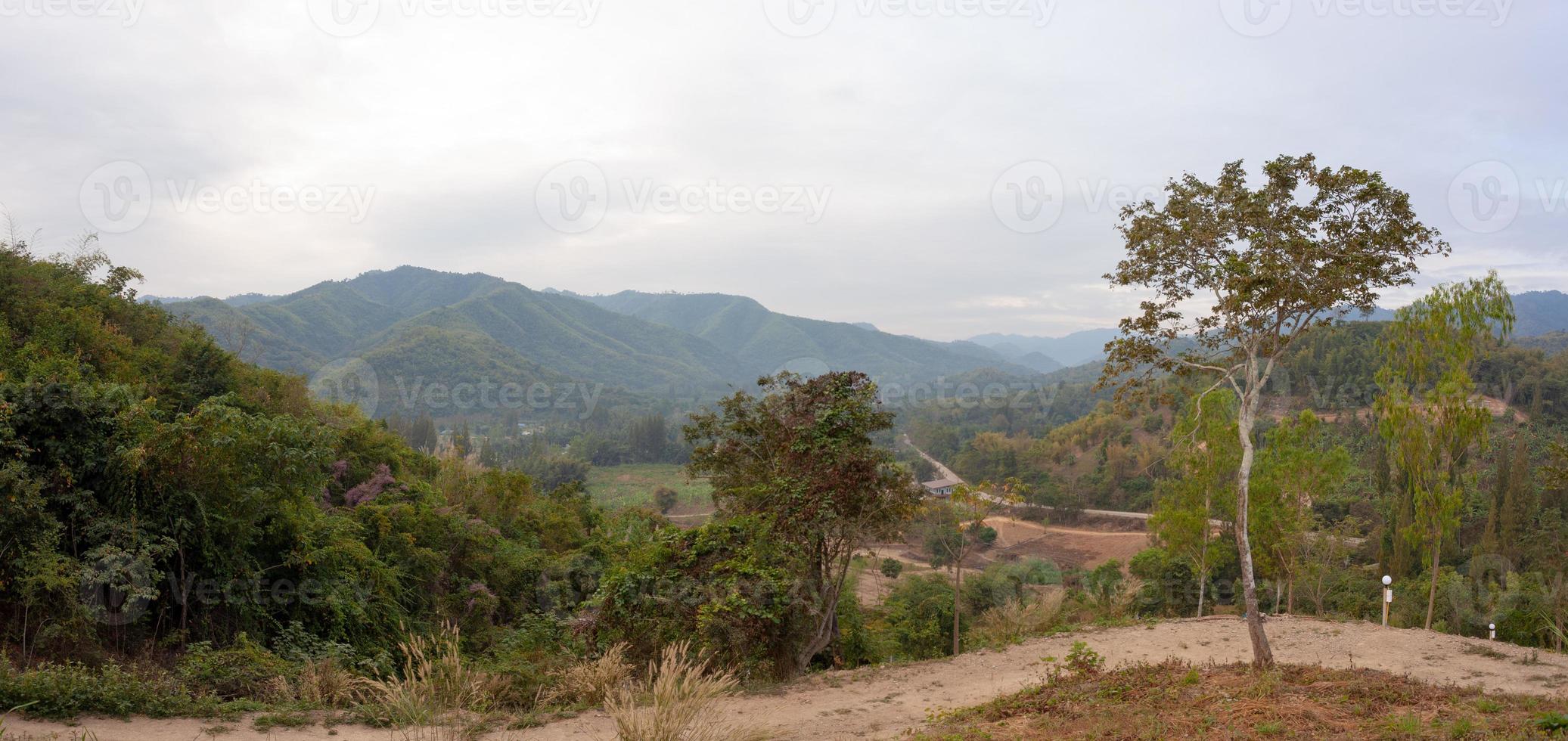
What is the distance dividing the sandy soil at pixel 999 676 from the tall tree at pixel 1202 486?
4.11 m

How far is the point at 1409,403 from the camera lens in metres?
12.4

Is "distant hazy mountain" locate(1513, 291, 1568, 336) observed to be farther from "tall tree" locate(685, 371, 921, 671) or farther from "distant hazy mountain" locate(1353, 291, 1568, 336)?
"tall tree" locate(685, 371, 921, 671)

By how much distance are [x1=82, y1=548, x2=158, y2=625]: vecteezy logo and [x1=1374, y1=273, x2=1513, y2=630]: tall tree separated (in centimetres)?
1760

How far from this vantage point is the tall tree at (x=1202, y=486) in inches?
594

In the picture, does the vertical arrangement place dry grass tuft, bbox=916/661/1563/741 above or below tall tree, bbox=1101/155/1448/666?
below

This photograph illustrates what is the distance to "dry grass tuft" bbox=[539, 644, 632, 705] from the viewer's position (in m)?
7.66

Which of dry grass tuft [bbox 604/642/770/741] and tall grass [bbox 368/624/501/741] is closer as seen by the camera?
dry grass tuft [bbox 604/642/770/741]

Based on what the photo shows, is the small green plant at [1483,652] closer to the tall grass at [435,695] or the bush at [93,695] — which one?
the tall grass at [435,695]

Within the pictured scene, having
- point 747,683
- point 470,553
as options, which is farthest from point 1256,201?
point 470,553

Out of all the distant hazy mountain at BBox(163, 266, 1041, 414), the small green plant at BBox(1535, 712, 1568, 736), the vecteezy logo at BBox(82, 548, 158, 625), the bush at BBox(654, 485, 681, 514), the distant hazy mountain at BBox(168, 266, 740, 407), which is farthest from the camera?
the distant hazy mountain at BBox(168, 266, 740, 407)

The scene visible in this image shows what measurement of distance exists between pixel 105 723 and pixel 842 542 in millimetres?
7735

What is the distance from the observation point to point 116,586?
775 cm

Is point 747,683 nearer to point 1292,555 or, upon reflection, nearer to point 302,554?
point 302,554

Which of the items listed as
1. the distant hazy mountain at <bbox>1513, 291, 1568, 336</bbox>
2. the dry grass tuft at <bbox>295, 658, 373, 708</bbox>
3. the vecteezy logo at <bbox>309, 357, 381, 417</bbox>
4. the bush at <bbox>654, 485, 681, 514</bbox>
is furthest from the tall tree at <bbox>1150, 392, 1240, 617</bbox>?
the distant hazy mountain at <bbox>1513, 291, 1568, 336</bbox>
